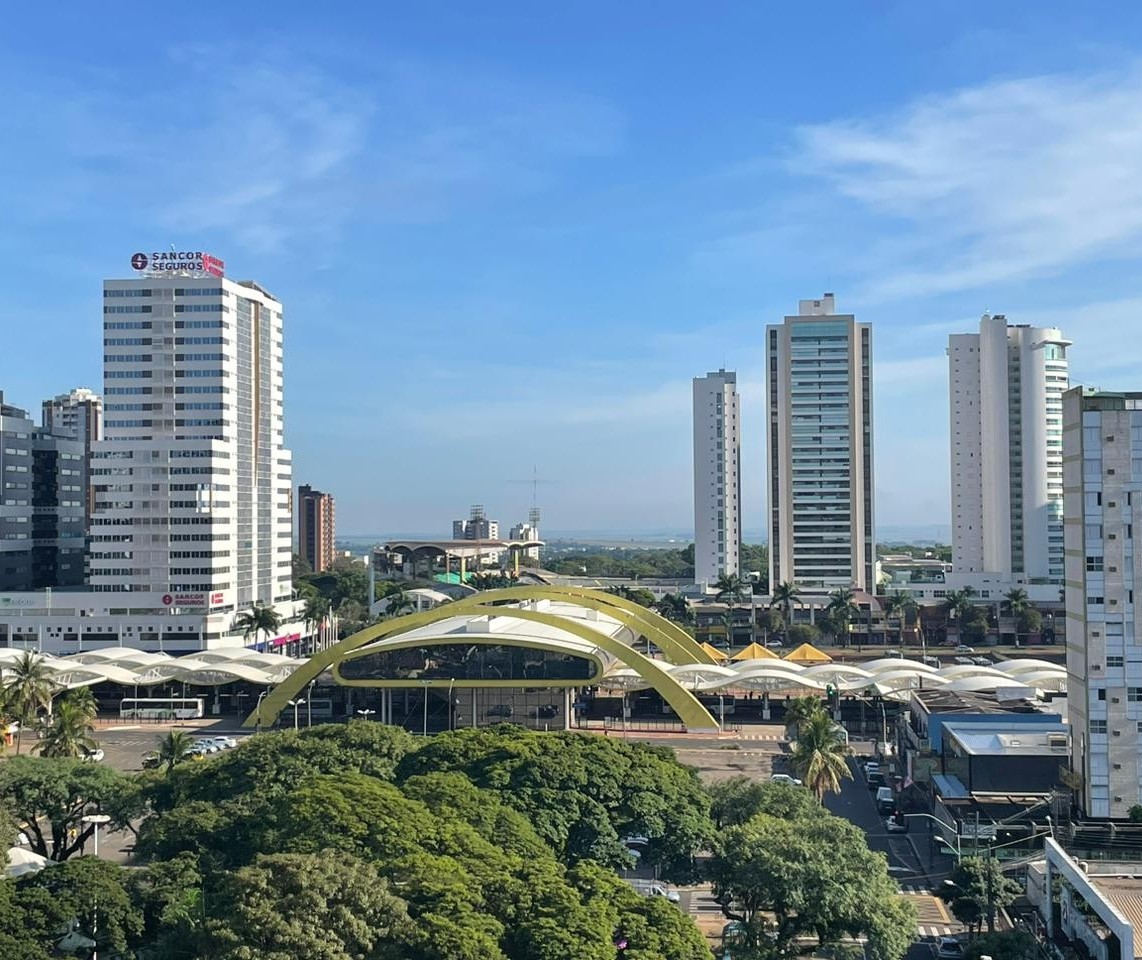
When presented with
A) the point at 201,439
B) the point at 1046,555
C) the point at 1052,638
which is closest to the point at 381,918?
the point at 201,439

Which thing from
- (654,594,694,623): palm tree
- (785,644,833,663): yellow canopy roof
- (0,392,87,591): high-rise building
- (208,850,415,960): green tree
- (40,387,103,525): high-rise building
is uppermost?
(40,387,103,525): high-rise building

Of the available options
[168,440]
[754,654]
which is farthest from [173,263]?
[754,654]

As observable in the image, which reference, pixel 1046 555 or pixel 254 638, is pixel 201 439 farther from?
pixel 1046 555

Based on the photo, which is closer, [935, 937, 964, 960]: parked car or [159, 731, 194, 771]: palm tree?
[935, 937, 964, 960]: parked car

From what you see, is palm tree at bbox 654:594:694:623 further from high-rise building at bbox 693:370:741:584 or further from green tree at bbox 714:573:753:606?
high-rise building at bbox 693:370:741:584

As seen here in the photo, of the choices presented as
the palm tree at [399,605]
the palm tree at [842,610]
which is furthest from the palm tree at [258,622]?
the palm tree at [842,610]

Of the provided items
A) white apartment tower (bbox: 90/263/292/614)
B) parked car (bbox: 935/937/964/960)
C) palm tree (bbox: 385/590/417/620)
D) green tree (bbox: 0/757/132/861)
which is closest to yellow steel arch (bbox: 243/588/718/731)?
green tree (bbox: 0/757/132/861)

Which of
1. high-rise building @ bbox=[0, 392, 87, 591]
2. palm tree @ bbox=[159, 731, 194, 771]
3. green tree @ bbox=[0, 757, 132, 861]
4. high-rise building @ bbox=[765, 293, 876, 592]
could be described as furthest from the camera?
high-rise building @ bbox=[765, 293, 876, 592]

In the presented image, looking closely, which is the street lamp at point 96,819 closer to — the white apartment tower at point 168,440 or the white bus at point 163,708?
the white bus at point 163,708
